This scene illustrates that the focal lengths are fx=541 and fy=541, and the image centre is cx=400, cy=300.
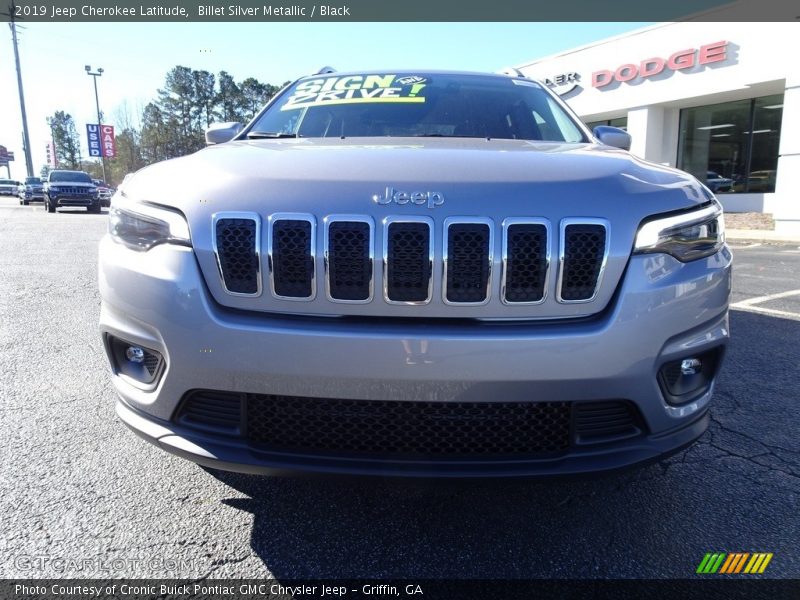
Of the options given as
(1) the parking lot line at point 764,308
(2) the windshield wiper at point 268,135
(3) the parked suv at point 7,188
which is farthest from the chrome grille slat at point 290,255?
(3) the parked suv at point 7,188

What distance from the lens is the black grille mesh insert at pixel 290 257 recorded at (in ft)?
5.07

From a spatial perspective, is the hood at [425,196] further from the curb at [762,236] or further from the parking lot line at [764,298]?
the curb at [762,236]

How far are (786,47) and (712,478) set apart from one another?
15243 millimetres

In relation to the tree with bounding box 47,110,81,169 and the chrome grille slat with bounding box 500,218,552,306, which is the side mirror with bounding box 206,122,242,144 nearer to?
the chrome grille slat with bounding box 500,218,552,306

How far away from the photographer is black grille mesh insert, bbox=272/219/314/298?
1.54 metres

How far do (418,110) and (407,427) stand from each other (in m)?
1.98

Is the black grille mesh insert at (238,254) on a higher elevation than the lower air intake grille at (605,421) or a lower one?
higher

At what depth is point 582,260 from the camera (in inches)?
61.6

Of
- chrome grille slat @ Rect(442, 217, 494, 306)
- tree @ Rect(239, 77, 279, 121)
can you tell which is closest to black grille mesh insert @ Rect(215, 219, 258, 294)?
chrome grille slat @ Rect(442, 217, 494, 306)

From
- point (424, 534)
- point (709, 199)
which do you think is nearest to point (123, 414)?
point (424, 534)

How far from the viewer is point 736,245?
38.9 ft

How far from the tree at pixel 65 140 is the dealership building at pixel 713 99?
313 feet

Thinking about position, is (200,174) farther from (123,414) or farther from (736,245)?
(736,245)

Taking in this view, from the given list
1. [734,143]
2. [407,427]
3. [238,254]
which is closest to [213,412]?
[238,254]
